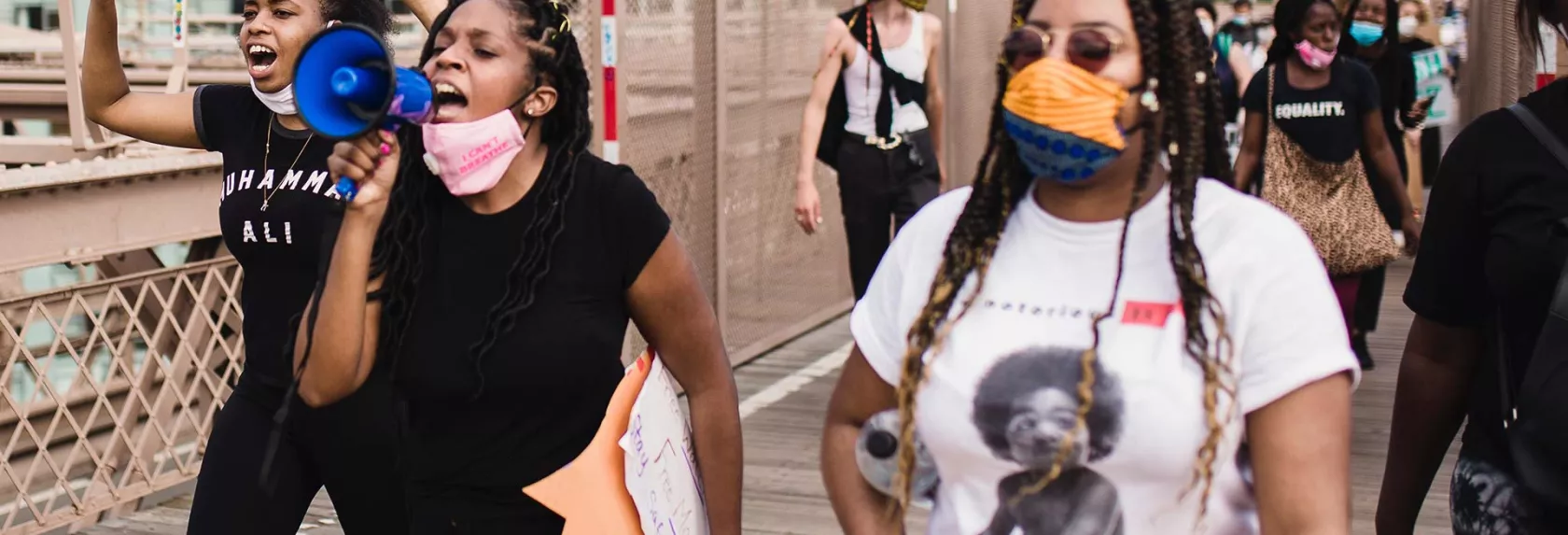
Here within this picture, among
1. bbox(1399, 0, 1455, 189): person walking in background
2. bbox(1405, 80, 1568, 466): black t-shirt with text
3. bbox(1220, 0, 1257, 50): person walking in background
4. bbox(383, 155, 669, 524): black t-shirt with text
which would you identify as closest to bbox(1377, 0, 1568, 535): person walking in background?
bbox(1405, 80, 1568, 466): black t-shirt with text

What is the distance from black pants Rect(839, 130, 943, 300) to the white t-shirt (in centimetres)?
499

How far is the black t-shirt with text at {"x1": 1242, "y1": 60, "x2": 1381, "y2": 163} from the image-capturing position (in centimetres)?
720

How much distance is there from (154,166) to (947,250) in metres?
4.92

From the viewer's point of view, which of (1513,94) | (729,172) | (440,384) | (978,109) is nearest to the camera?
(440,384)

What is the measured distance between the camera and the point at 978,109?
978 centimetres

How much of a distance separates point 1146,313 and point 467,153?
3.94 ft

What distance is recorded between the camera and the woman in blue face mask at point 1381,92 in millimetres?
7367

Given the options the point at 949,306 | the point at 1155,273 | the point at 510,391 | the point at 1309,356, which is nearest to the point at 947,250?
the point at 949,306

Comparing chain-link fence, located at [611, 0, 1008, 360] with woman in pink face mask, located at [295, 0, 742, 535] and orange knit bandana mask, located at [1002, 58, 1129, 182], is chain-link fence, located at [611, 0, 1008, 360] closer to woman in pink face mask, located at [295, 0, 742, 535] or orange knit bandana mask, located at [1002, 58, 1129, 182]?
woman in pink face mask, located at [295, 0, 742, 535]

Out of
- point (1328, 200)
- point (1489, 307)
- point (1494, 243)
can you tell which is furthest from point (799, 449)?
point (1494, 243)

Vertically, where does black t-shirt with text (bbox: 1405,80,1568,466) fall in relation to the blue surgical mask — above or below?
above

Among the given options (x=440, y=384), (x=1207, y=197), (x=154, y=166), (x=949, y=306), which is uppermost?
(x=1207, y=197)

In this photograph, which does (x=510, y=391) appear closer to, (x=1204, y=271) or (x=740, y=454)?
(x=740, y=454)

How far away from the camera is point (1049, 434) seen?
7.25ft
